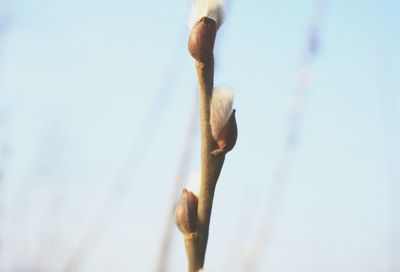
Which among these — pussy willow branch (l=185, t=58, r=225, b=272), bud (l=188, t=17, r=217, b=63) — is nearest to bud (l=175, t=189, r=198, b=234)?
pussy willow branch (l=185, t=58, r=225, b=272)

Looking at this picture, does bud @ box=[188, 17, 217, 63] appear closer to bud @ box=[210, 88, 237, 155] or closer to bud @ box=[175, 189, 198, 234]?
bud @ box=[210, 88, 237, 155]

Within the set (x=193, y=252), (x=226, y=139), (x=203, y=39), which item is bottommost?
(x=193, y=252)

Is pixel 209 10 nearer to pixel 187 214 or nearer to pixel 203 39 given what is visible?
pixel 203 39

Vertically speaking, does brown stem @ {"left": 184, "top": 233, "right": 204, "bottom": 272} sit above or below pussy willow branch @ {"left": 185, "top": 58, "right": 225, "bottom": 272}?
below

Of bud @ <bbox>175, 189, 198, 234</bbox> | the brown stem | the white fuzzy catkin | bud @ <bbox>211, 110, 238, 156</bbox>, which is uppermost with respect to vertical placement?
the white fuzzy catkin

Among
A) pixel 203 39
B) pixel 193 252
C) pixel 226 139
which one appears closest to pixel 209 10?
pixel 203 39

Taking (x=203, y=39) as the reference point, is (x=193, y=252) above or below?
below

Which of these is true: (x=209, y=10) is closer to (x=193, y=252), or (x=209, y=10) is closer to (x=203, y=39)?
(x=203, y=39)
